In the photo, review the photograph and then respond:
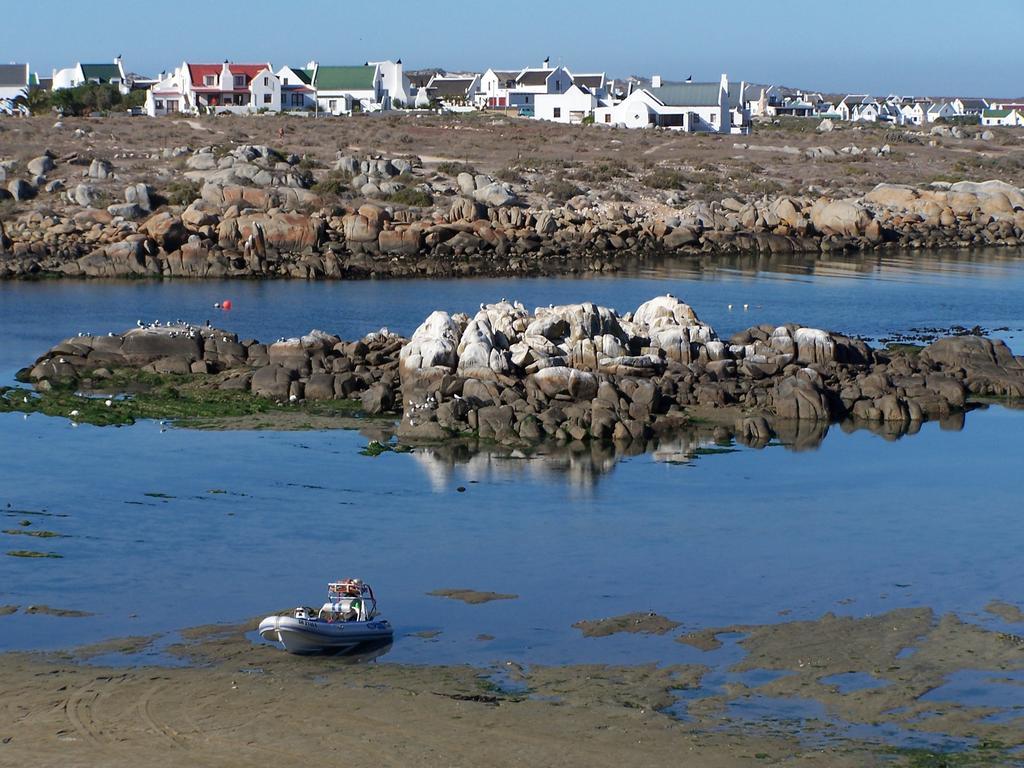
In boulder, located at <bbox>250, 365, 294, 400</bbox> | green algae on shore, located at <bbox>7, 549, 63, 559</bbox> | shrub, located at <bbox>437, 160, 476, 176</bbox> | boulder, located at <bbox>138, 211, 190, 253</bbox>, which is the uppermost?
shrub, located at <bbox>437, 160, 476, 176</bbox>

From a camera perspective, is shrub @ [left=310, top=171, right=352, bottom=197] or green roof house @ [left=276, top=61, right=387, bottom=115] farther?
green roof house @ [left=276, top=61, right=387, bottom=115]

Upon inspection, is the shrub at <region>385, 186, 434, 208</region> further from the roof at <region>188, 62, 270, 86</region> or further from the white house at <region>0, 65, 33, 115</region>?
the white house at <region>0, 65, 33, 115</region>

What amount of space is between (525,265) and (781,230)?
15092mm

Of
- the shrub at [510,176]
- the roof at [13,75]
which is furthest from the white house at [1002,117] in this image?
the roof at [13,75]

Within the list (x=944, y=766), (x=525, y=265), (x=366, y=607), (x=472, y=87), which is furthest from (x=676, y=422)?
(x=472, y=87)

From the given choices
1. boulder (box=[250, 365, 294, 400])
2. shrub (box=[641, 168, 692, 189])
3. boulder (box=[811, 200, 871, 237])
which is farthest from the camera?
shrub (box=[641, 168, 692, 189])

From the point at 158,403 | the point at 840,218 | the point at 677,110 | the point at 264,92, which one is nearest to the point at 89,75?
the point at 264,92

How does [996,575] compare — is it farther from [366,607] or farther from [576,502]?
[366,607]

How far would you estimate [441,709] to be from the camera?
1711 centimetres

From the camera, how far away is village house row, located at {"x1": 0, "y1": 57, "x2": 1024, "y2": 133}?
332ft

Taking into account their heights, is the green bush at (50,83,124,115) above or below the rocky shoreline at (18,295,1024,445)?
above

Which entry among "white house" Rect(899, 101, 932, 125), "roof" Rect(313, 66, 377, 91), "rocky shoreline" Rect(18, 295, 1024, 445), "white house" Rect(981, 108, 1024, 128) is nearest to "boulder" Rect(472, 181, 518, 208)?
"rocky shoreline" Rect(18, 295, 1024, 445)

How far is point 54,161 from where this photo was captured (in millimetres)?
69562

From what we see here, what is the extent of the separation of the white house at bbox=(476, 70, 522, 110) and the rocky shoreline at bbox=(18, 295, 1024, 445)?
80.1 meters
